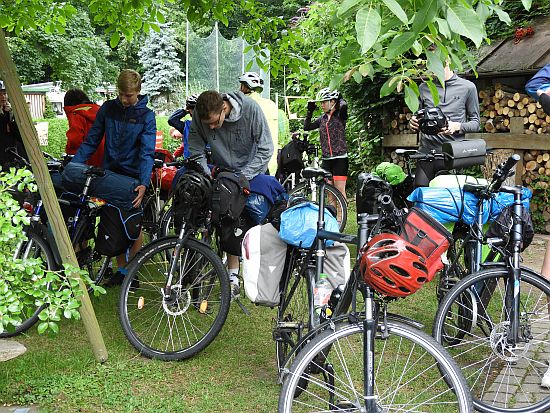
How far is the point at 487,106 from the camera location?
10086 mm

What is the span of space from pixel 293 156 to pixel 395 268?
692cm

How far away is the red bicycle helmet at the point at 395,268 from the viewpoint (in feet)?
10.0

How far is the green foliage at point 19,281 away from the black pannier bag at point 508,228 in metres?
2.30

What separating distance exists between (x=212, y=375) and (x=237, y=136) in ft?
6.18

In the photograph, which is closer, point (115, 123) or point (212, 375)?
point (212, 375)

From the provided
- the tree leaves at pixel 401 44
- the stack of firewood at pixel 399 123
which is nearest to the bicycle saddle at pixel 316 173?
the tree leaves at pixel 401 44

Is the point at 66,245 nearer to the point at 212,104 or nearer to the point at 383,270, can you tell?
the point at 212,104

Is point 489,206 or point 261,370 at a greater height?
point 489,206

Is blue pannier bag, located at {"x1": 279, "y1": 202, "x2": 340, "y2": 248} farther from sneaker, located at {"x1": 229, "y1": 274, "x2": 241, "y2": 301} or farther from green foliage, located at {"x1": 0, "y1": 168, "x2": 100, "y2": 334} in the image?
sneaker, located at {"x1": 229, "y1": 274, "x2": 241, "y2": 301}

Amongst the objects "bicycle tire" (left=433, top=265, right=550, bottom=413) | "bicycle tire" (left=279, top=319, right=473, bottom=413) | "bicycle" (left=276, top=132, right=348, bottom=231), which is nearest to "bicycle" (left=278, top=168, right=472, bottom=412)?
"bicycle tire" (left=279, top=319, right=473, bottom=413)

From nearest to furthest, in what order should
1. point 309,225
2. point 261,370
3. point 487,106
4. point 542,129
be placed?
1. point 309,225
2. point 261,370
3. point 542,129
4. point 487,106

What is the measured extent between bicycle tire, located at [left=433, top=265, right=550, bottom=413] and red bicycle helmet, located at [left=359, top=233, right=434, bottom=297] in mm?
983

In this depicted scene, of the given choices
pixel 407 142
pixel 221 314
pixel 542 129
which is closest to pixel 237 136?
pixel 221 314

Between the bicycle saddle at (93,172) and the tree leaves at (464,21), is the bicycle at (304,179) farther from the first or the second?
the tree leaves at (464,21)
